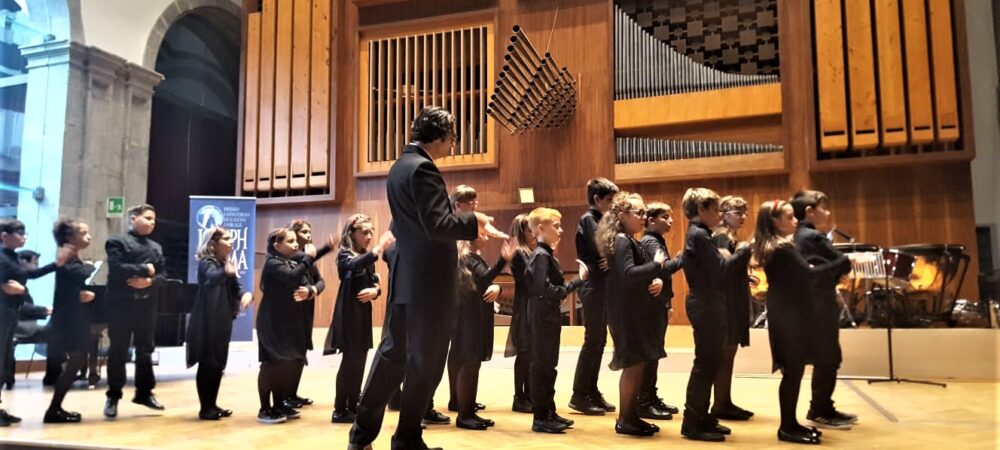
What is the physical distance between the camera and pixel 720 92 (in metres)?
6.54

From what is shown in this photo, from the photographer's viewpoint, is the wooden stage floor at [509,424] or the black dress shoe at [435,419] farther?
the black dress shoe at [435,419]

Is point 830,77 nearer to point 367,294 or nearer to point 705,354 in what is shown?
point 705,354

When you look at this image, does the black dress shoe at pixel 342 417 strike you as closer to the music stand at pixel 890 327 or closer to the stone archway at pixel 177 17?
the music stand at pixel 890 327

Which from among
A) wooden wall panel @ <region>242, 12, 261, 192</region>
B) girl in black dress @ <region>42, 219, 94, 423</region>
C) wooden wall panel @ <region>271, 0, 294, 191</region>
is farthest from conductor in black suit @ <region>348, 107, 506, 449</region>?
wooden wall panel @ <region>242, 12, 261, 192</region>

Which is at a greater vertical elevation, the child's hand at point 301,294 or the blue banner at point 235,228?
the blue banner at point 235,228

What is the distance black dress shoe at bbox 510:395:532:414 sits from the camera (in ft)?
12.4

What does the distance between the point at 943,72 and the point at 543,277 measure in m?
4.59

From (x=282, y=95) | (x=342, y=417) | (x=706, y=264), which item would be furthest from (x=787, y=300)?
(x=282, y=95)

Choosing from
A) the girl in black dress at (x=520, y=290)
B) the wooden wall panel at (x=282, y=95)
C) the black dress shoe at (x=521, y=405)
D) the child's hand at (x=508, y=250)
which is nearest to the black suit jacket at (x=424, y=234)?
the child's hand at (x=508, y=250)

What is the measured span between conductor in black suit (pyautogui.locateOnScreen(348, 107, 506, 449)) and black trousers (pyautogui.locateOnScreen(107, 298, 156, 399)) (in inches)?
79.2

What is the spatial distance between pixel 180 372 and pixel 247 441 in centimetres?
368

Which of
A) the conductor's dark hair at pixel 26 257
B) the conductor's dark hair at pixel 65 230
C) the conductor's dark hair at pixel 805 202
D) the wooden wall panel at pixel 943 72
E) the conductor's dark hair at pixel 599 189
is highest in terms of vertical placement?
the wooden wall panel at pixel 943 72

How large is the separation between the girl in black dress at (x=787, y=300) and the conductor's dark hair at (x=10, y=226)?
3649 millimetres

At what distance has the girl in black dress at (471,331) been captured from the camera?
11.1ft
